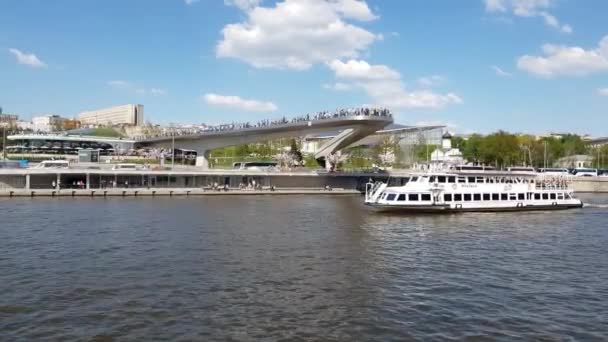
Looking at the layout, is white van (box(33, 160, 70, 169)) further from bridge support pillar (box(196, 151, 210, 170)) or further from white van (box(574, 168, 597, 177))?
white van (box(574, 168, 597, 177))

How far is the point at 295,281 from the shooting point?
1867cm

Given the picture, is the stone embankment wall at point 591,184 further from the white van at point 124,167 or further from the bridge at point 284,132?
the white van at point 124,167

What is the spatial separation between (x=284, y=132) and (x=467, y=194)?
1410 inches

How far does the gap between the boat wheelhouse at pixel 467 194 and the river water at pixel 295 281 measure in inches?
320

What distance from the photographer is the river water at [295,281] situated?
13.9 meters

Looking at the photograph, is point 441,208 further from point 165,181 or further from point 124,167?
point 124,167

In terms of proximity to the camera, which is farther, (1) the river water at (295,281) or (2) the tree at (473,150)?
(2) the tree at (473,150)

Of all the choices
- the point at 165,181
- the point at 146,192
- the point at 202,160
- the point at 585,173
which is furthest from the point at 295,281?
the point at 585,173

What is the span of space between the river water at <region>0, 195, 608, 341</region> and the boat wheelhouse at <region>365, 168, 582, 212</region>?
26.7 feet

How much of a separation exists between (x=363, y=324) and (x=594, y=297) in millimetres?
8636

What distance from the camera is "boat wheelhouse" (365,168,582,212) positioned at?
142 feet

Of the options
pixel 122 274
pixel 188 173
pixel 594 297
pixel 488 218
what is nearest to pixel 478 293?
pixel 594 297

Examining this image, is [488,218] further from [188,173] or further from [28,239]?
[188,173]

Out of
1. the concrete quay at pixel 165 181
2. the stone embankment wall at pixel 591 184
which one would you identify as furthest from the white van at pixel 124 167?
the stone embankment wall at pixel 591 184
